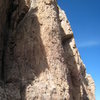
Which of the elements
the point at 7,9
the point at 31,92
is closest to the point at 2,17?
the point at 7,9

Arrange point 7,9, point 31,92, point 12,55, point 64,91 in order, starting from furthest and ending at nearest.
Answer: point 7,9, point 12,55, point 64,91, point 31,92

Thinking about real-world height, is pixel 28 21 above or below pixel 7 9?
below

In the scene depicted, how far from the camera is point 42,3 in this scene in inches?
513

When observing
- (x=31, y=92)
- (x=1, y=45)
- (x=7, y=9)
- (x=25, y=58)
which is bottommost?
(x=31, y=92)

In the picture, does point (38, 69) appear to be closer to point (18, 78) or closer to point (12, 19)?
point (18, 78)

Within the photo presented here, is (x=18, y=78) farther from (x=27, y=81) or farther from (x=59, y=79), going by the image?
(x=59, y=79)

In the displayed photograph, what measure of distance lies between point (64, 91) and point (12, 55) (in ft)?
10.5

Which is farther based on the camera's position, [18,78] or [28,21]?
[28,21]

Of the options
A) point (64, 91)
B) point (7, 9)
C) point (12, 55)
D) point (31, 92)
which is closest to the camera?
point (31, 92)

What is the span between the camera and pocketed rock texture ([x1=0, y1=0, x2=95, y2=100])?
33.9ft

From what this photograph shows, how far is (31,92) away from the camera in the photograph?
33.3 ft

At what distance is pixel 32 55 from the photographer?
1123 cm

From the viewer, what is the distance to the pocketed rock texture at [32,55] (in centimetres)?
1032

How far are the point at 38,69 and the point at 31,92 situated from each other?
1263 mm
